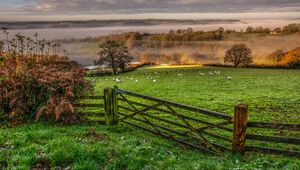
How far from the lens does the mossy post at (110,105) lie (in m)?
15.2

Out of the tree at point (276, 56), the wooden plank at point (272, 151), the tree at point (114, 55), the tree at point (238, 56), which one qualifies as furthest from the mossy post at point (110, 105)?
the tree at point (276, 56)

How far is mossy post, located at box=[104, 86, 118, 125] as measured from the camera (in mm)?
15172

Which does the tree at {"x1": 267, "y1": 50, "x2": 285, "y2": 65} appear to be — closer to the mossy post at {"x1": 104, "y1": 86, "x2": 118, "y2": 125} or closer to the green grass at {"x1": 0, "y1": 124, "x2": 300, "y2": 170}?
the mossy post at {"x1": 104, "y1": 86, "x2": 118, "y2": 125}

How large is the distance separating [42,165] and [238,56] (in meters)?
70.3

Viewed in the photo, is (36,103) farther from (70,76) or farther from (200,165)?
(200,165)

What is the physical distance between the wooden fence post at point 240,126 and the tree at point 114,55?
56979mm

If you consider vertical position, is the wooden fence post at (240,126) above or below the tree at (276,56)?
above

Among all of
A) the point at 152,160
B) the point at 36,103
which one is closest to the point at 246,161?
the point at 152,160

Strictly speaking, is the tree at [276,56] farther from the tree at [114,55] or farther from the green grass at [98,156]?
the green grass at [98,156]

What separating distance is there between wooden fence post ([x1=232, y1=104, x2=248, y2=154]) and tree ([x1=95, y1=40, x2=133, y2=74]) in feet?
187

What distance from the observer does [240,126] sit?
10.7 m

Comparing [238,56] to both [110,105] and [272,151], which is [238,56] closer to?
[110,105]

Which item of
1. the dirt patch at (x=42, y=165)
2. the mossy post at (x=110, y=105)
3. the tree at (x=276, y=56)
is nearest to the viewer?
the dirt patch at (x=42, y=165)

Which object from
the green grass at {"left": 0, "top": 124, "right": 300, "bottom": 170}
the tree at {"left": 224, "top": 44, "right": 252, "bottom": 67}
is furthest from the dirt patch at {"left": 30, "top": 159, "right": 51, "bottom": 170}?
the tree at {"left": 224, "top": 44, "right": 252, "bottom": 67}
